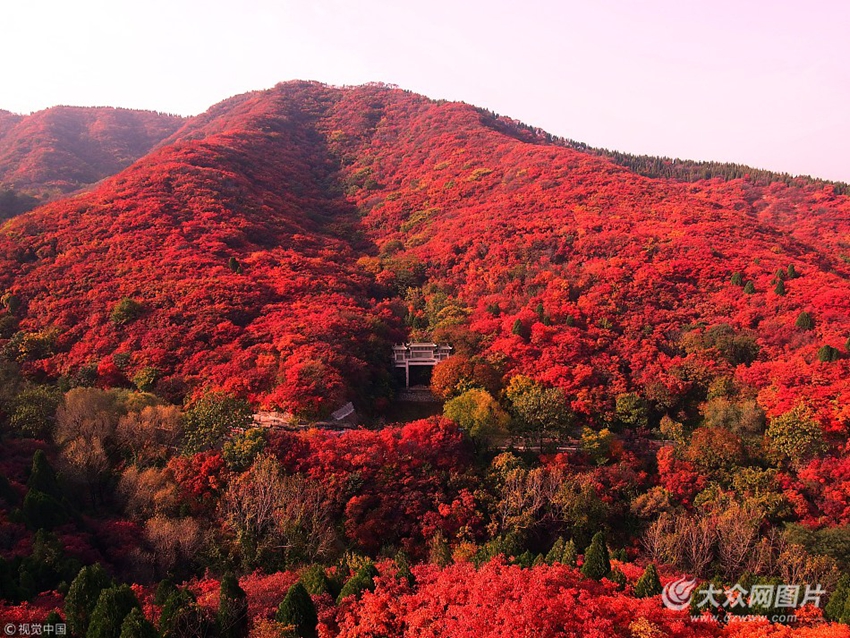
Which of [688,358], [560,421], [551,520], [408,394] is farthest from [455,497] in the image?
[688,358]

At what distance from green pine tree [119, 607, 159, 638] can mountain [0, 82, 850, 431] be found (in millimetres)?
15030

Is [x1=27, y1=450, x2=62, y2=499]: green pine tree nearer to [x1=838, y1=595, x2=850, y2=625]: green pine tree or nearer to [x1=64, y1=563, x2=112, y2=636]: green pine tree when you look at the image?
[x1=64, y1=563, x2=112, y2=636]: green pine tree

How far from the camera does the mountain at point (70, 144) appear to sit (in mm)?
87562

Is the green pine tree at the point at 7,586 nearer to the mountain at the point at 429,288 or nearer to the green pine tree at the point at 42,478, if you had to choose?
the green pine tree at the point at 42,478

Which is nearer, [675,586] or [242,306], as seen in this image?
[675,586]

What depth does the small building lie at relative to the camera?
37.9 meters

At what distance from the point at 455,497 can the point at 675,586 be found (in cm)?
984

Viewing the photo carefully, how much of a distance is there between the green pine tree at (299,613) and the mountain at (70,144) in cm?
7876

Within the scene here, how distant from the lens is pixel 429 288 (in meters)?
48.0

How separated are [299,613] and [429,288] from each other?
3496cm

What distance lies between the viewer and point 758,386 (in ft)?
101

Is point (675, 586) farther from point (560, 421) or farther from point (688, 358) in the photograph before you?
point (688, 358)

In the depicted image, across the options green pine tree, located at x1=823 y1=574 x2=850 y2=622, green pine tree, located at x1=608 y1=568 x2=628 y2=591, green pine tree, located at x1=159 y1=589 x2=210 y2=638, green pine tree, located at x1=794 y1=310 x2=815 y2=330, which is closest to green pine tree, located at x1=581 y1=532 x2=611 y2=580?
green pine tree, located at x1=608 y1=568 x2=628 y2=591

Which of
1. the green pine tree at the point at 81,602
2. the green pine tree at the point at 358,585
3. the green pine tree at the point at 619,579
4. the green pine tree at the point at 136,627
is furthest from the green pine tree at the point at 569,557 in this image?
the green pine tree at the point at 81,602
